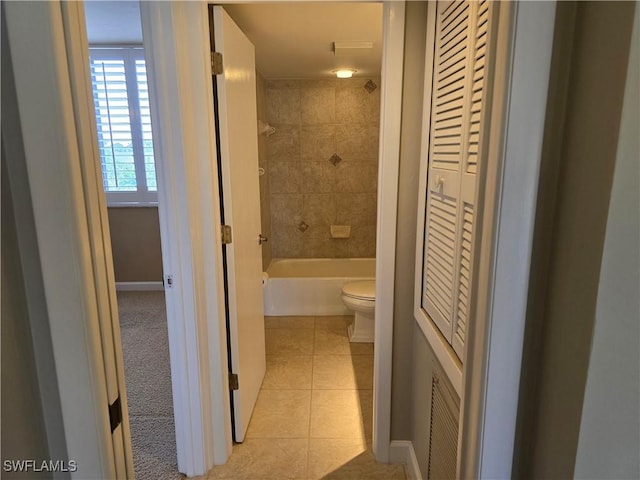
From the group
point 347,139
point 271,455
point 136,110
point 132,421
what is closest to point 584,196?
point 271,455

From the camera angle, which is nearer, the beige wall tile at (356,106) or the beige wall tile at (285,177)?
the beige wall tile at (356,106)

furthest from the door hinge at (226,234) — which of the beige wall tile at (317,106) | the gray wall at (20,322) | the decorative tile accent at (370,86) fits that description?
the decorative tile accent at (370,86)

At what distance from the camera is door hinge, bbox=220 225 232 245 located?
1.93 meters

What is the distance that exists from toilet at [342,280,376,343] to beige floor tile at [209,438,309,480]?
1.15 meters

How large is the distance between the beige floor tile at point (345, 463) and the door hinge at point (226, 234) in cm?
112

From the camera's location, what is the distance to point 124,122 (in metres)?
4.12

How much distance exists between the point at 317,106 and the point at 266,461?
321 cm

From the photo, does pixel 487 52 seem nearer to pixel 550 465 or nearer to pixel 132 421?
pixel 550 465

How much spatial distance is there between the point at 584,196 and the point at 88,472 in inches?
39.3

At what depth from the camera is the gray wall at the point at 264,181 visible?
3.81m

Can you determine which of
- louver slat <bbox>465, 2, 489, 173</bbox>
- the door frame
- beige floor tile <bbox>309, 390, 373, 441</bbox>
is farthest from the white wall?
beige floor tile <bbox>309, 390, 373, 441</bbox>

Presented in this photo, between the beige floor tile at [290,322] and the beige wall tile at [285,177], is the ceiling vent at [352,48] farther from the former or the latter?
the beige floor tile at [290,322]

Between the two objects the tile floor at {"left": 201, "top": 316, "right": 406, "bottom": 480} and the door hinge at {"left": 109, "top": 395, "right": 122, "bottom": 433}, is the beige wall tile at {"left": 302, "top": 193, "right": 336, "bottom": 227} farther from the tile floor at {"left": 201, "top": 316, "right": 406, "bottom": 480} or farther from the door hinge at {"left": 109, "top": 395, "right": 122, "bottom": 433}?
the door hinge at {"left": 109, "top": 395, "right": 122, "bottom": 433}

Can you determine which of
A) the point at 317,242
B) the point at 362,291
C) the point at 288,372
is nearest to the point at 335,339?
the point at 362,291
